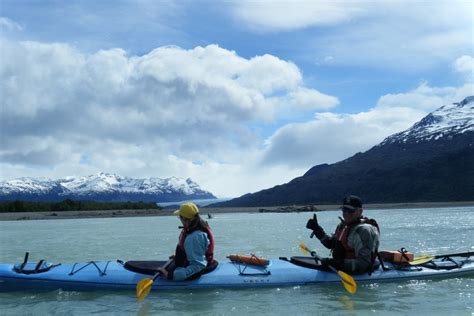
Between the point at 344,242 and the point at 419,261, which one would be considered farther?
the point at 419,261

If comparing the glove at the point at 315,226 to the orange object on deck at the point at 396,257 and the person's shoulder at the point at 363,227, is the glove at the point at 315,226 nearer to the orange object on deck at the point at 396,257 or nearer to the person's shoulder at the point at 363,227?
the person's shoulder at the point at 363,227

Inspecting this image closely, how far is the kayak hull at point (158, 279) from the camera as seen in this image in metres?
9.13

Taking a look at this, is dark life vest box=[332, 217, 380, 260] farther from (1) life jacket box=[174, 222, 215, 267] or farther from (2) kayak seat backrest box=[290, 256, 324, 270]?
(1) life jacket box=[174, 222, 215, 267]

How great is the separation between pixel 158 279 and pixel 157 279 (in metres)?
0.02

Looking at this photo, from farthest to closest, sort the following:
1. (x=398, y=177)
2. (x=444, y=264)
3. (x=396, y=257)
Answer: (x=398, y=177)
(x=444, y=264)
(x=396, y=257)

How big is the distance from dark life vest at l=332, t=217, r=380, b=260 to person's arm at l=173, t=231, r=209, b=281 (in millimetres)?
2371

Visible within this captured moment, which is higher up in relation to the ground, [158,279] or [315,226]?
[315,226]

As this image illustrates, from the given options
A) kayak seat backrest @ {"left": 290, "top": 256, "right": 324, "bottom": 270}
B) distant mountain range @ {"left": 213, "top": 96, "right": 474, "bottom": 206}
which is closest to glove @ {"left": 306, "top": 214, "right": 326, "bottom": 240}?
kayak seat backrest @ {"left": 290, "top": 256, "right": 324, "bottom": 270}

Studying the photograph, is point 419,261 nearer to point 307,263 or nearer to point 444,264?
point 444,264

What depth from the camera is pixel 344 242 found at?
932 cm

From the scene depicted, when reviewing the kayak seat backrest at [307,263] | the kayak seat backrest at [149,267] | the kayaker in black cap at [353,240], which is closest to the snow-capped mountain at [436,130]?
the kayak seat backrest at [307,263]

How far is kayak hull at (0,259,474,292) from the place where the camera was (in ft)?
30.0

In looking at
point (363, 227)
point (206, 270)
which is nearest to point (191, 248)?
point (206, 270)

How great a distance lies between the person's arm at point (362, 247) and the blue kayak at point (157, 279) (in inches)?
9.8
